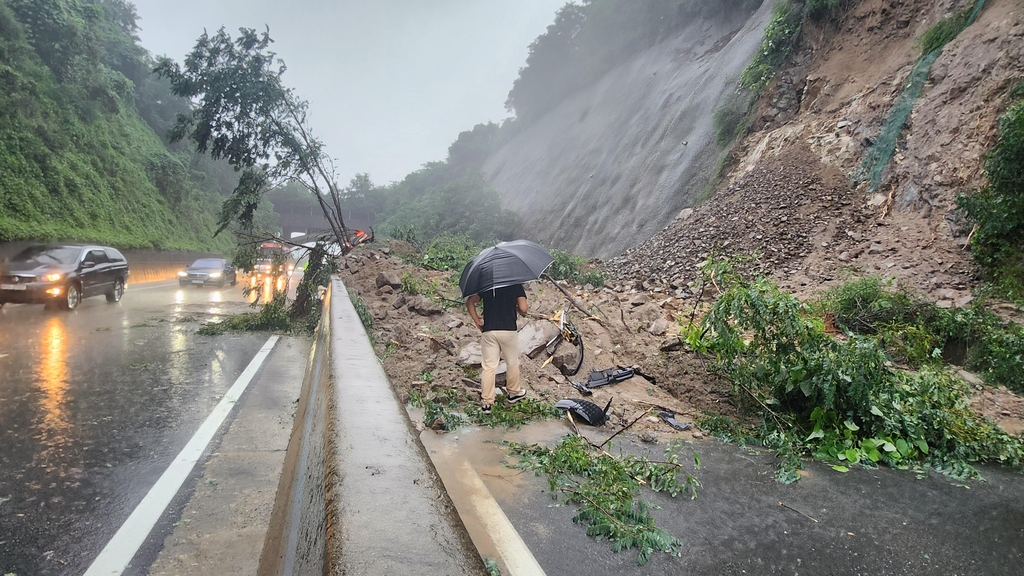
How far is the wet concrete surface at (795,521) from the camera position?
2.95m

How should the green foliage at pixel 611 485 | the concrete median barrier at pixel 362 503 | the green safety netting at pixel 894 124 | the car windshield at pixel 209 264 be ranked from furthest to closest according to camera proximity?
the car windshield at pixel 209 264 < the green safety netting at pixel 894 124 < the green foliage at pixel 611 485 < the concrete median barrier at pixel 362 503

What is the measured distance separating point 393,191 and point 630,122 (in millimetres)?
38589

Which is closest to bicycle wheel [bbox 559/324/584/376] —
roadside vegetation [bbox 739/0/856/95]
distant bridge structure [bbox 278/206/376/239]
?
roadside vegetation [bbox 739/0/856/95]

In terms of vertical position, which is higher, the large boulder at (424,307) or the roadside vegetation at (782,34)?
the roadside vegetation at (782,34)

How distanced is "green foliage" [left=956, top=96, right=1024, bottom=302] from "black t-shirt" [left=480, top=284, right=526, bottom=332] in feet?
27.2

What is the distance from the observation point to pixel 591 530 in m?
3.16

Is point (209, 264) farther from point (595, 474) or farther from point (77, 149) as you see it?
point (595, 474)

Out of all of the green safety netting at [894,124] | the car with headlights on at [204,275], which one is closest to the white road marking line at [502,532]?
the green safety netting at [894,124]

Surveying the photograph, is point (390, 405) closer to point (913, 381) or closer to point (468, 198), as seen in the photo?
point (913, 381)

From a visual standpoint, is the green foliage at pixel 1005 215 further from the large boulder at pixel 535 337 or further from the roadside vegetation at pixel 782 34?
the roadside vegetation at pixel 782 34

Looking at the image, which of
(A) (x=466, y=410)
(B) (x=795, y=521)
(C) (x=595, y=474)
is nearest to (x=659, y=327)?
(A) (x=466, y=410)

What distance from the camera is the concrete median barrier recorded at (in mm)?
1328

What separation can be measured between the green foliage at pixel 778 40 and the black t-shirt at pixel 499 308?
17543mm

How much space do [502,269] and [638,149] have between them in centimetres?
2516
